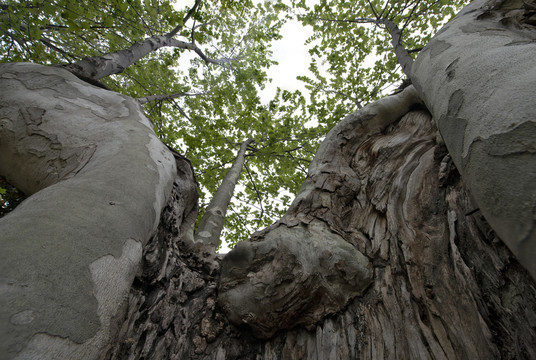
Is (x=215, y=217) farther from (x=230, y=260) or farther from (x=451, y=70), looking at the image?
(x=451, y=70)

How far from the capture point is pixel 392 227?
1548mm

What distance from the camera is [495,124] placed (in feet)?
2.24

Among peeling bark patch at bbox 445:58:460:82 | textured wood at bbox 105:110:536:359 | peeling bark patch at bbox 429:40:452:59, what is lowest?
textured wood at bbox 105:110:536:359

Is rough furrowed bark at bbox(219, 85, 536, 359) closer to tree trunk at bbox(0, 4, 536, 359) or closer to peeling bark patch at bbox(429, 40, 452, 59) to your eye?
tree trunk at bbox(0, 4, 536, 359)

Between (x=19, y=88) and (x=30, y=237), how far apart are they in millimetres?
1788

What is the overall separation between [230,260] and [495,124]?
1.40 m

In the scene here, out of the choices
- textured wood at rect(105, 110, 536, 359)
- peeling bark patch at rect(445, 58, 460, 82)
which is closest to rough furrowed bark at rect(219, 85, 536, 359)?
textured wood at rect(105, 110, 536, 359)

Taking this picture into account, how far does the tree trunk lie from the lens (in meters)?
0.77

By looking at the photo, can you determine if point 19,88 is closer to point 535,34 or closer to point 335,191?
point 335,191

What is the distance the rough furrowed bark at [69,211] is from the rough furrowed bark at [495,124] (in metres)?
1.22

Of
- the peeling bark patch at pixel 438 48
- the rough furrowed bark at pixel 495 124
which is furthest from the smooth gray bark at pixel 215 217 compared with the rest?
the peeling bark patch at pixel 438 48

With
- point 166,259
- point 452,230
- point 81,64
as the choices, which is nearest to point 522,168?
point 452,230

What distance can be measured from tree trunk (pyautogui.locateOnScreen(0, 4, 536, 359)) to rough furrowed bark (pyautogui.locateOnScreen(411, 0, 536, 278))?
0.03 meters

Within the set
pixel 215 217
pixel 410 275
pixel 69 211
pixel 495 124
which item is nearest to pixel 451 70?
pixel 495 124
